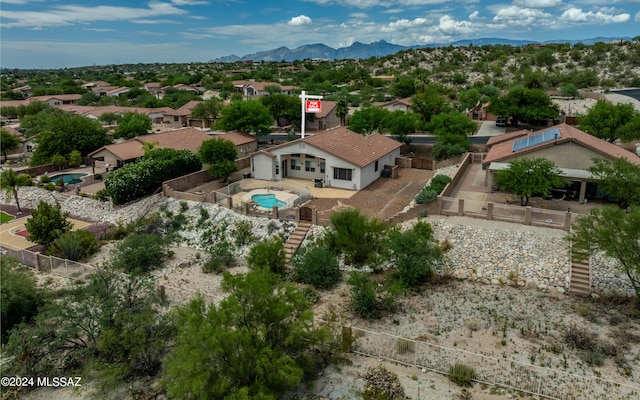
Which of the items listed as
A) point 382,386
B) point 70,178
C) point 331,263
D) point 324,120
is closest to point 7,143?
point 70,178

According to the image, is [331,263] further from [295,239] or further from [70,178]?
[70,178]

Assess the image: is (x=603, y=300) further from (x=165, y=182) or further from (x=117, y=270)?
(x=165, y=182)

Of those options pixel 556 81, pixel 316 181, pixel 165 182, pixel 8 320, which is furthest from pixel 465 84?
pixel 8 320

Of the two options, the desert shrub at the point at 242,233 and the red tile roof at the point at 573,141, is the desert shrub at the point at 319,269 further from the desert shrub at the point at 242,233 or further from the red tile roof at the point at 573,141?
the red tile roof at the point at 573,141

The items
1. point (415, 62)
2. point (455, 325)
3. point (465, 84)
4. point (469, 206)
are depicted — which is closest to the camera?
point (455, 325)

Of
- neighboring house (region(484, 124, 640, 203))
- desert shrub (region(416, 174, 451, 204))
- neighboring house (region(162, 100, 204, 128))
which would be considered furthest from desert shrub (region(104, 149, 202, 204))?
neighboring house (region(162, 100, 204, 128))

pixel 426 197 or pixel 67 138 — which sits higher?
pixel 67 138
